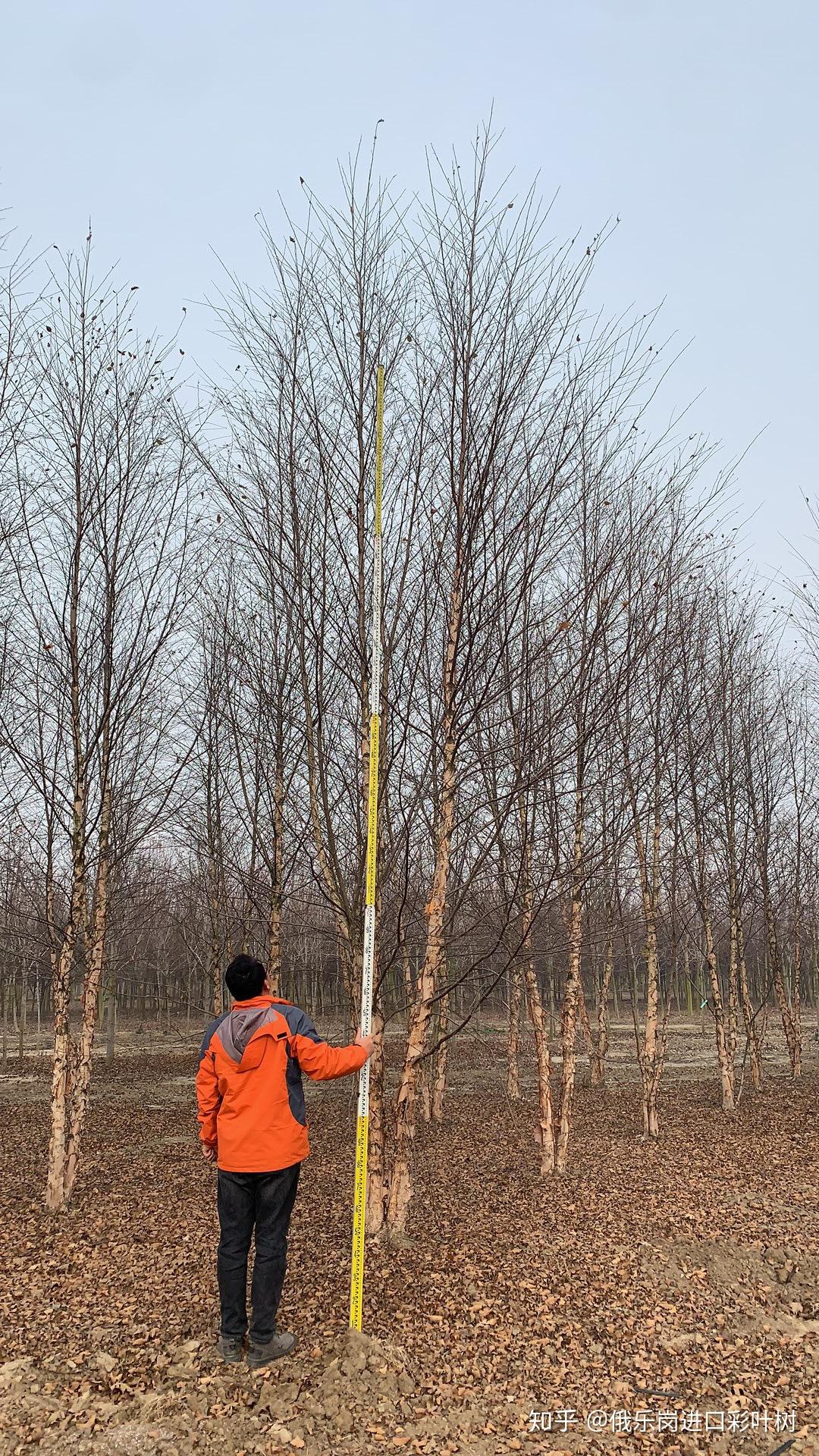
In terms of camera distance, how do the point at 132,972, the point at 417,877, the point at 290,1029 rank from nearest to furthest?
→ the point at 290,1029 < the point at 417,877 < the point at 132,972

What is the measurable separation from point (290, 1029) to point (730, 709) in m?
8.93

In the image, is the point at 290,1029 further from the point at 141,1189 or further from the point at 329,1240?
the point at 141,1189

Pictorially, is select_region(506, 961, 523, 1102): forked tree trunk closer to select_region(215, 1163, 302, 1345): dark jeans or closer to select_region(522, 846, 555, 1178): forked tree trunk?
select_region(522, 846, 555, 1178): forked tree trunk

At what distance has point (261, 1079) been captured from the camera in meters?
3.45

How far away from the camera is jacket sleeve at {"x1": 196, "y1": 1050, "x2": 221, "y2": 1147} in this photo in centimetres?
351

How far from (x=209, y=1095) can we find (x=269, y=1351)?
103 centimetres

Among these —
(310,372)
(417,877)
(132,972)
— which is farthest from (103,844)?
(132,972)

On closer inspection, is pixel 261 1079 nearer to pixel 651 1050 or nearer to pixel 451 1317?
pixel 451 1317

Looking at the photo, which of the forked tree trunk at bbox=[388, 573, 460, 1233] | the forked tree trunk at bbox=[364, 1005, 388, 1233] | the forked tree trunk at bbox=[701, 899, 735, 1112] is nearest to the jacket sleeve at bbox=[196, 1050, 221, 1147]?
the forked tree trunk at bbox=[364, 1005, 388, 1233]

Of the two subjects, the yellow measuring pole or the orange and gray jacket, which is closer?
the orange and gray jacket

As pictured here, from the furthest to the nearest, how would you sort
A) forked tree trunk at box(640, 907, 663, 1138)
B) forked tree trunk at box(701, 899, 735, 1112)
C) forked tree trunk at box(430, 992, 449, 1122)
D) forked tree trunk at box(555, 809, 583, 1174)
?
forked tree trunk at box(701, 899, 735, 1112)
forked tree trunk at box(430, 992, 449, 1122)
forked tree trunk at box(640, 907, 663, 1138)
forked tree trunk at box(555, 809, 583, 1174)

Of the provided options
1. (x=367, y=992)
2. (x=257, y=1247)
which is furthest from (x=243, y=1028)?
(x=257, y=1247)

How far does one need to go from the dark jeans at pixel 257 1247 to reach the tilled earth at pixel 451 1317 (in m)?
0.19

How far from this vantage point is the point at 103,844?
251 inches
